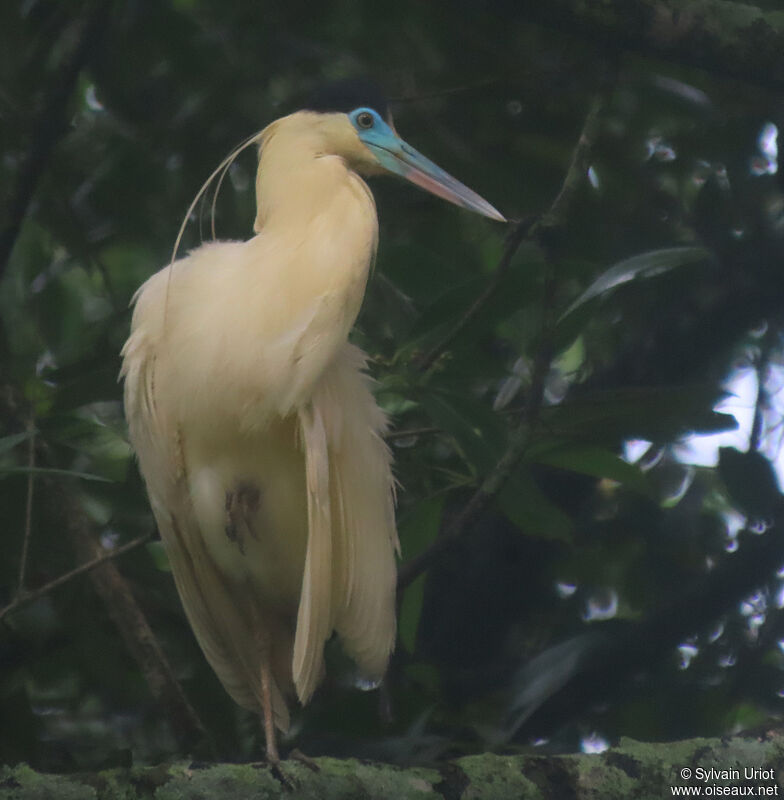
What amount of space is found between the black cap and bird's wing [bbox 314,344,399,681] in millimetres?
530

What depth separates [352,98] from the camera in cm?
257

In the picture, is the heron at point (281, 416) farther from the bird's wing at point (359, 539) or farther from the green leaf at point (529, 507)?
the green leaf at point (529, 507)

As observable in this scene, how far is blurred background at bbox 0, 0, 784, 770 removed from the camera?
2.47 meters

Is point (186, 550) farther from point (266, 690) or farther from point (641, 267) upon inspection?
point (641, 267)

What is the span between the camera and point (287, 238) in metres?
2.40

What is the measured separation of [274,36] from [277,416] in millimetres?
1324

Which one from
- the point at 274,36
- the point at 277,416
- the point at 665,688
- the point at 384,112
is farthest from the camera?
the point at 274,36

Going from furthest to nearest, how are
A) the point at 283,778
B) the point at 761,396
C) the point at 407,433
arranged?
the point at 761,396
the point at 407,433
the point at 283,778

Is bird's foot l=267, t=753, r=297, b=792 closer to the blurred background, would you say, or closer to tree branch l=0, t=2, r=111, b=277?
the blurred background

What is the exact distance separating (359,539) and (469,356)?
45cm

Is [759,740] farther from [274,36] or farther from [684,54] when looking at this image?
[274,36]

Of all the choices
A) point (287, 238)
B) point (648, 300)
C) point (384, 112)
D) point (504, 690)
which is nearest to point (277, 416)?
point (287, 238)

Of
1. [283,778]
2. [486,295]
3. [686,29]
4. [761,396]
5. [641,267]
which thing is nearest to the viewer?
[283,778]

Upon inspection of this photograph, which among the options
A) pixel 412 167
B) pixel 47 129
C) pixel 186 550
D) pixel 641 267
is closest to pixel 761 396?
pixel 641 267
